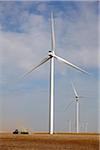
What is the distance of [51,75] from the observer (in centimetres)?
5866

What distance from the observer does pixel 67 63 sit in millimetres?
58375

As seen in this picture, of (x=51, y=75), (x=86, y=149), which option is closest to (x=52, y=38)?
(x=51, y=75)

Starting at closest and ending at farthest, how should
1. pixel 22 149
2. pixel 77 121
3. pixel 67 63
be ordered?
pixel 22 149 < pixel 67 63 < pixel 77 121

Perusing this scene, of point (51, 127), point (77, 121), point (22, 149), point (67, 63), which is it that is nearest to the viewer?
point (22, 149)

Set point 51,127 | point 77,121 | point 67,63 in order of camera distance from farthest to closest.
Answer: point 77,121, point 51,127, point 67,63

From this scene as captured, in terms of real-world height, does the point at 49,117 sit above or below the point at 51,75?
below

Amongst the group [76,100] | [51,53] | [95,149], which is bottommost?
[95,149]

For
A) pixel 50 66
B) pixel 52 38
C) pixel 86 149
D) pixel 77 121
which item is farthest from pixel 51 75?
pixel 86 149

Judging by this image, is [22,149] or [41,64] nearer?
[22,149]

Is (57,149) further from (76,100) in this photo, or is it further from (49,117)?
(76,100)

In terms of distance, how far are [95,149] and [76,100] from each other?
47.5 metres

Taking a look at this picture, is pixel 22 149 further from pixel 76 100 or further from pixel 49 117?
pixel 76 100

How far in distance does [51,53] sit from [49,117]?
32.4 feet

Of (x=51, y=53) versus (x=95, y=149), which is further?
(x=51, y=53)
